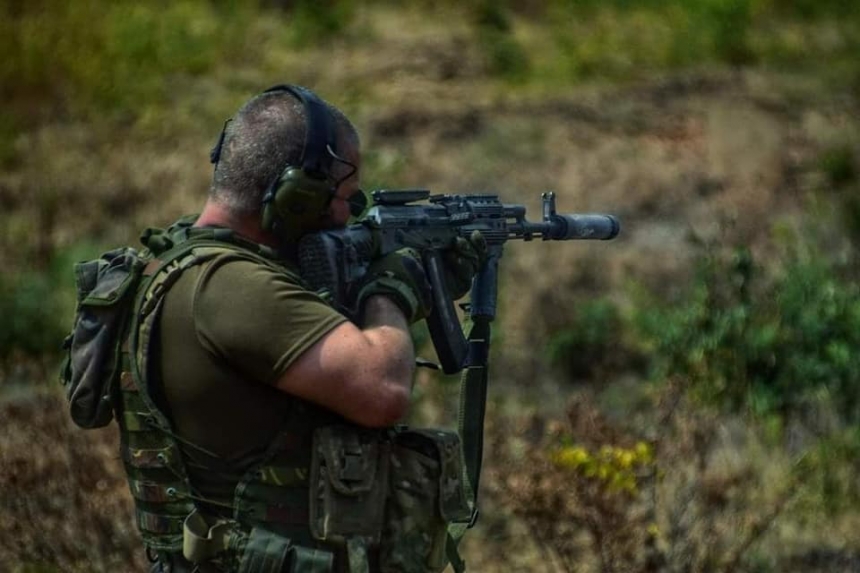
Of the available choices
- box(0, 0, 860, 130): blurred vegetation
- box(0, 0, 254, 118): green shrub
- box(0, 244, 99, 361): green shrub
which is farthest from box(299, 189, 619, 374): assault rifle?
box(0, 0, 254, 118): green shrub

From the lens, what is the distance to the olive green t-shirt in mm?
3150

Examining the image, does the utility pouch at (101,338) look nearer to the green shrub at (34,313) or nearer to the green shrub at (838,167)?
the green shrub at (34,313)

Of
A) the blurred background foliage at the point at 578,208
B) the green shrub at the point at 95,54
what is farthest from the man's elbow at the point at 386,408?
the green shrub at the point at 95,54

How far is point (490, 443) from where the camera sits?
6539 mm

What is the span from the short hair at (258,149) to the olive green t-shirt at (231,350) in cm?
20

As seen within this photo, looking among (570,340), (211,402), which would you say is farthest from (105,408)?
(570,340)

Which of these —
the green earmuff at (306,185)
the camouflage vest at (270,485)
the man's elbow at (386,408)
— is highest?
the green earmuff at (306,185)

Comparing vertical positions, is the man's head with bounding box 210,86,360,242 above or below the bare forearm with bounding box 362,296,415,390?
above

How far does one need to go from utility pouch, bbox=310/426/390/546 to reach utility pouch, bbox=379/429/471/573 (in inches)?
2.5

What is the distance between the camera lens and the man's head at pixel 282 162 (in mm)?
3338

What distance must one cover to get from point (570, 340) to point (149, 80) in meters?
5.70

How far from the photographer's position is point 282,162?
3.35m

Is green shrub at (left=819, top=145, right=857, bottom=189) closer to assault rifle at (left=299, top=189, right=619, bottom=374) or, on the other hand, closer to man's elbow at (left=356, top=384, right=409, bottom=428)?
assault rifle at (left=299, top=189, right=619, bottom=374)

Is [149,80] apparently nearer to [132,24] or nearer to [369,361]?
[132,24]
